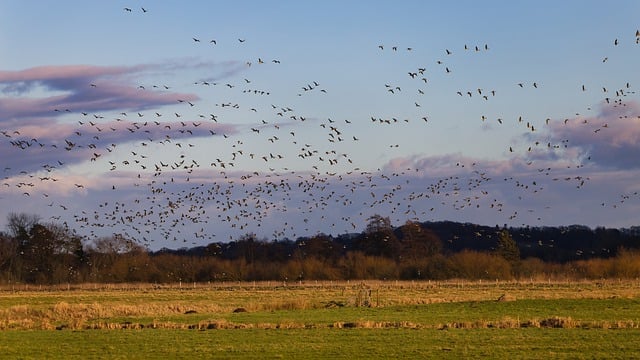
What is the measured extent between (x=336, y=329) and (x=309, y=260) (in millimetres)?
75170

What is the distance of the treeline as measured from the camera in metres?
108

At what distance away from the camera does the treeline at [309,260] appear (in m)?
108

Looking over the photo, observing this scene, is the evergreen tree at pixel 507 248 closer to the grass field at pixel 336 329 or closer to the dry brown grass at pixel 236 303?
the dry brown grass at pixel 236 303

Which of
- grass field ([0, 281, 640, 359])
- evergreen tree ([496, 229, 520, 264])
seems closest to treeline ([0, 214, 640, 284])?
evergreen tree ([496, 229, 520, 264])

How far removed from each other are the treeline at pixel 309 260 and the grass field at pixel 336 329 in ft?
118

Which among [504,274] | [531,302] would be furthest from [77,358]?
[504,274]

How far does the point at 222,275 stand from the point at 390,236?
2873 centimetres

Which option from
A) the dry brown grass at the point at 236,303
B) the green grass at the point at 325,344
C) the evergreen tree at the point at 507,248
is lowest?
Answer: the green grass at the point at 325,344

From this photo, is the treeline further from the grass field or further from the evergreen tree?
the grass field

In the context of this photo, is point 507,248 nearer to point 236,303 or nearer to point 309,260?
point 309,260

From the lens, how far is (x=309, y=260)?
118188 millimetres

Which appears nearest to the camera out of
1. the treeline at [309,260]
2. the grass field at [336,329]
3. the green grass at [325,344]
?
the green grass at [325,344]

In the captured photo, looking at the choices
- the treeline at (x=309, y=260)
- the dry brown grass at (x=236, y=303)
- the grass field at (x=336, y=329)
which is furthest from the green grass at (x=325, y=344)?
the treeline at (x=309, y=260)

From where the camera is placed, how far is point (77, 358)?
106ft
